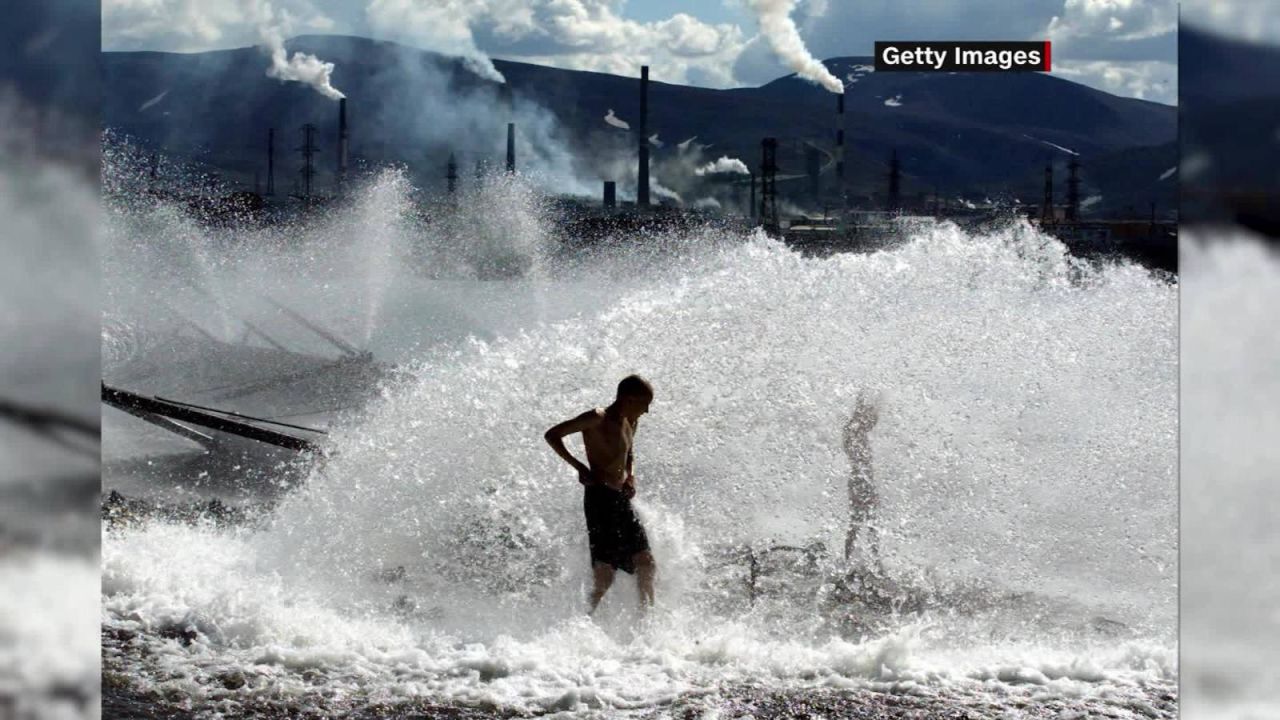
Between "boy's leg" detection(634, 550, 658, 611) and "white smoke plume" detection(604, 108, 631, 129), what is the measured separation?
9199cm

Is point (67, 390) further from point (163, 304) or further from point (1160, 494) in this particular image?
point (163, 304)

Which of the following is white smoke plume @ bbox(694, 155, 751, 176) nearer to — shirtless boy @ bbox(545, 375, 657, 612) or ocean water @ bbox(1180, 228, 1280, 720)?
shirtless boy @ bbox(545, 375, 657, 612)

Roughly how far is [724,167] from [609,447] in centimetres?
7976

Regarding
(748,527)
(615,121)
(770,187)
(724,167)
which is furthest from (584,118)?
(748,527)

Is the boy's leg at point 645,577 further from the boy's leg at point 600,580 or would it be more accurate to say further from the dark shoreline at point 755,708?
the dark shoreline at point 755,708

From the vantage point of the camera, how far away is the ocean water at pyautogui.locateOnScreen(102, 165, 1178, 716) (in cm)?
521

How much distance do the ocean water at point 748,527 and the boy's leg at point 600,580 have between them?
0.33 feet

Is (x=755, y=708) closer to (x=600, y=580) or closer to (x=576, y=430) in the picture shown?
(x=600, y=580)

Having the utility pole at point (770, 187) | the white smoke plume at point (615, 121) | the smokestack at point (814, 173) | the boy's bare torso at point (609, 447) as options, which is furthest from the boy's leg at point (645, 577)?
the white smoke plume at point (615, 121)

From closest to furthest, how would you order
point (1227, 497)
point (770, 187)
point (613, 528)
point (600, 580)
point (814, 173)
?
1. point (1227, 497)
2. point (613, 528)
3. point (600, 580)
4. point (770, 187)
5. point (814, 173)

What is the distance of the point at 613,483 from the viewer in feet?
18.5

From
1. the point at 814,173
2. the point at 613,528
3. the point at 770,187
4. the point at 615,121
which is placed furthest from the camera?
the point at 615,121

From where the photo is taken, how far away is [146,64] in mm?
80500

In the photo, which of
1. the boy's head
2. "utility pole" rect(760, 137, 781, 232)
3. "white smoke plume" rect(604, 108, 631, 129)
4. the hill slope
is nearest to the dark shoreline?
the boy's head
